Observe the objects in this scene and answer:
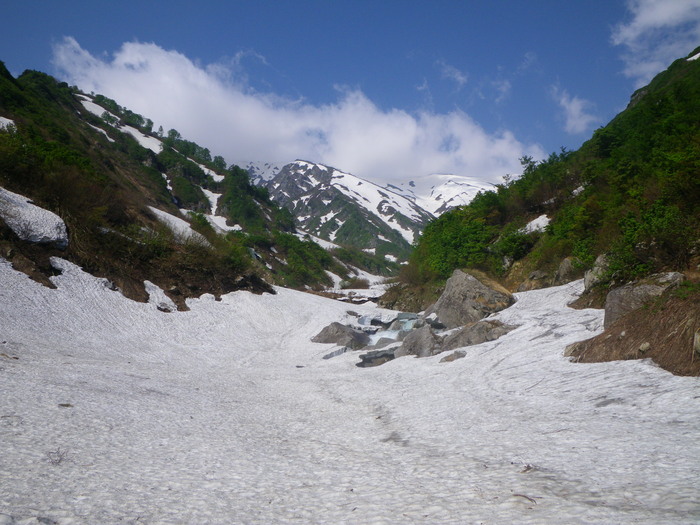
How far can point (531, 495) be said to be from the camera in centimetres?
386

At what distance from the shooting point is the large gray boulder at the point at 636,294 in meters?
9.48

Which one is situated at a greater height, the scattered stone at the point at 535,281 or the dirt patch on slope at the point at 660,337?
the scattered stone at the point at 535,281

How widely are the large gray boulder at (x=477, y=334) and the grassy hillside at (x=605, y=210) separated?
4.06m

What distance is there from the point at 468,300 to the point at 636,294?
9.61 meters

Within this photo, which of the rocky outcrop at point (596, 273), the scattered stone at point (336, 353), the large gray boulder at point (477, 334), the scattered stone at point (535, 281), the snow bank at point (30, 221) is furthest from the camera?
the scattered stone at point (535, 281)

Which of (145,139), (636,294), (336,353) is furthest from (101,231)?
(145,139)

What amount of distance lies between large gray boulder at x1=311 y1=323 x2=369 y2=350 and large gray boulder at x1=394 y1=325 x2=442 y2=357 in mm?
3836

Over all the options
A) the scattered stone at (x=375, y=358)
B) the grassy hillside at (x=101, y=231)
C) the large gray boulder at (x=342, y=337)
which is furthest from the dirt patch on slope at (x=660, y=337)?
the grassy hillside at (x=101, y=231)

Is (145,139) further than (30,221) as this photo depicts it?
Yes

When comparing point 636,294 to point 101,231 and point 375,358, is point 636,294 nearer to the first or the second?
point 375,358

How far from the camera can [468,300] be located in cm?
1922

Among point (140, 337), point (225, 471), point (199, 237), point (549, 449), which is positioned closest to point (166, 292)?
point (140, 337)

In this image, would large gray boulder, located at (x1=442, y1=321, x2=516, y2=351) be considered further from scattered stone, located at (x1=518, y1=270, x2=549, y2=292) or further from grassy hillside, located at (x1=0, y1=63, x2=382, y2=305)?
grassy hillside, located at (x1=0, y1=63, x2=382, y2=305)

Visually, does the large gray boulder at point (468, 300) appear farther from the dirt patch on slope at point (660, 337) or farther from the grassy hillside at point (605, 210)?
the dirt patch on slope at point (660, 337)
